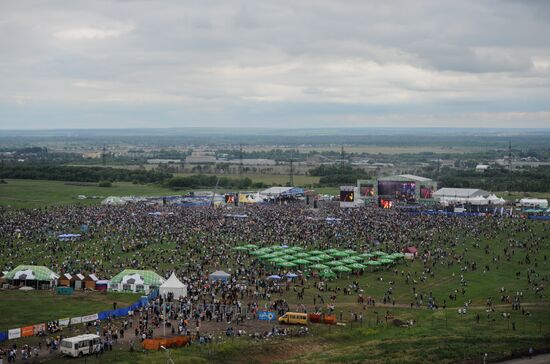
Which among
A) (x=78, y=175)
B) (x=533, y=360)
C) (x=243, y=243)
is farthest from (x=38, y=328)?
(x=78, y=175)

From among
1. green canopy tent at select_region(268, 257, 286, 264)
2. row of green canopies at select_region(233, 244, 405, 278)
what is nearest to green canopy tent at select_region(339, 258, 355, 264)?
row of green canopies at select_region(233, 244, 405, 278)

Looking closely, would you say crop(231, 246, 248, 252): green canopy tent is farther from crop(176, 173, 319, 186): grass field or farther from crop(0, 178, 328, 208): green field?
crop(176, 173, 319, 186): grass field

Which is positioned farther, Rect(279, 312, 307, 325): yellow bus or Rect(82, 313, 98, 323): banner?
Rect(279, 312, 307, 325): yellow bus

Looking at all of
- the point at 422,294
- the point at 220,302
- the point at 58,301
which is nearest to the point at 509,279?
the point at 422,294

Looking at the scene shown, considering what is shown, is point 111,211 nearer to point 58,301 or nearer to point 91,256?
point 91,256

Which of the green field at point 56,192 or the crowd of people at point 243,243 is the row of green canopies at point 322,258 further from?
the green field at point 56,192

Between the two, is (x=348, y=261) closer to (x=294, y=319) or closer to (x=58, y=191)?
(x=294, y=319)

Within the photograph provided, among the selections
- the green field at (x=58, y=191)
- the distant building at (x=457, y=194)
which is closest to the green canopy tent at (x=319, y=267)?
the distant building at (x=457, y=194)
